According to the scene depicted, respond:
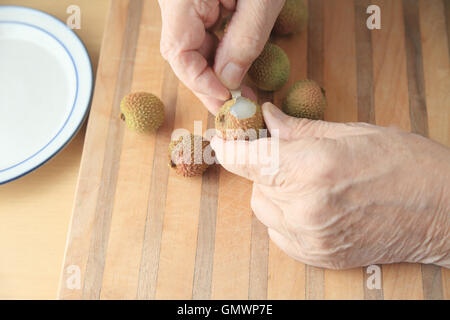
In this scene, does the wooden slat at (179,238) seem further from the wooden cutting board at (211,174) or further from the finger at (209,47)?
the finger at (209,47)

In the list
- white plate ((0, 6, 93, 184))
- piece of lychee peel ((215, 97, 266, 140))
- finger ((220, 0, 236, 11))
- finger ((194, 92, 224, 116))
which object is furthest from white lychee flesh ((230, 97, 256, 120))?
white plate ((0, 6, 93, 184))

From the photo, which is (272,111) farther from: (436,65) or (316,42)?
(436,65)

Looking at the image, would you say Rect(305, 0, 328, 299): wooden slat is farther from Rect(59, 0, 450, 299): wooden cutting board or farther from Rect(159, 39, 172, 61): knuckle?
Rect(159, 39, 172, 61): knuckle

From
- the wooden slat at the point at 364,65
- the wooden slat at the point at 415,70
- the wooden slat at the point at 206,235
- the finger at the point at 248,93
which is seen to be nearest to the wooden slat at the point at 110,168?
the wooden slat at the point at 206,235

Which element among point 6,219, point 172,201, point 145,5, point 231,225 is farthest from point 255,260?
point 145,5

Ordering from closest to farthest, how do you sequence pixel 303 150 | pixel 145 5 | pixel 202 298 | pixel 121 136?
pixel 303 150
pixel 202 298
pixel 121 136
pixel 145 5

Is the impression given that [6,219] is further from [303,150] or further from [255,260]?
[303,150]

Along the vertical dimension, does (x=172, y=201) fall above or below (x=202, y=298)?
above

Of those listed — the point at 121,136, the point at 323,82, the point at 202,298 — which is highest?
the point at 323,82
